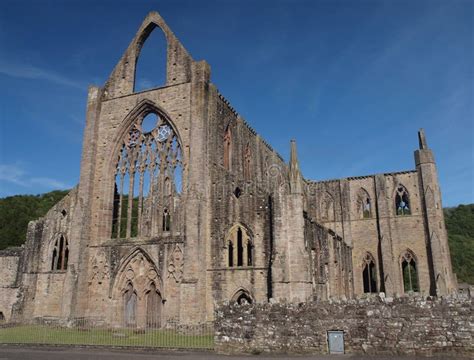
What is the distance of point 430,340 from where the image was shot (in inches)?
432

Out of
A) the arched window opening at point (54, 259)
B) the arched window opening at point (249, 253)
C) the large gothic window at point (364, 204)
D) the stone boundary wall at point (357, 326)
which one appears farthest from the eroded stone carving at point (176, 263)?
the large gothic window at point (364, 204)

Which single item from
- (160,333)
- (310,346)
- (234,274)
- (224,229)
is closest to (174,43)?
(224,229)

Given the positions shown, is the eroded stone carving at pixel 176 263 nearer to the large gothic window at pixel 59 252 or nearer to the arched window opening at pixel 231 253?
the arched window opening at pixel 231 253

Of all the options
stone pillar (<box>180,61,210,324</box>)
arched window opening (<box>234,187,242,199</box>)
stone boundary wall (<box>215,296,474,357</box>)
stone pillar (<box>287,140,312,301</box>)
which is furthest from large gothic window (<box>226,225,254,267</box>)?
stone boundary wall (<box>215,296,474,357</box>)

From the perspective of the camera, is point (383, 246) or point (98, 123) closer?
point (98, 123)

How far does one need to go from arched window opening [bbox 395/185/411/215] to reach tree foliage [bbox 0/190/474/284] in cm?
2411

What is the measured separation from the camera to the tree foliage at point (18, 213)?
48.9m

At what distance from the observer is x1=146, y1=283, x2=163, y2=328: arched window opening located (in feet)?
69.0

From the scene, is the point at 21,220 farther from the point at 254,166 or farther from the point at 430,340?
the point at 430,340

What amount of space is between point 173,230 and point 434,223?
20.9 metres

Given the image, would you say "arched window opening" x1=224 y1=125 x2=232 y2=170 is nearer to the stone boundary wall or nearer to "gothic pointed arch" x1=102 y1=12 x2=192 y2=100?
"gothic pointed arch" x1=102 y1=12 x2=192 y2=100

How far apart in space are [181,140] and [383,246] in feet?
65.1

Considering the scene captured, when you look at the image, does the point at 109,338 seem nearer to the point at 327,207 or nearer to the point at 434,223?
the point at 327,207

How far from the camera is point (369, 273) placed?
112 feet
